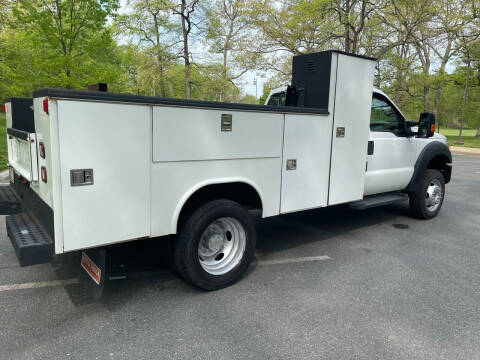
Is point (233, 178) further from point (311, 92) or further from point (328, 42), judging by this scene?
point (328, 42)

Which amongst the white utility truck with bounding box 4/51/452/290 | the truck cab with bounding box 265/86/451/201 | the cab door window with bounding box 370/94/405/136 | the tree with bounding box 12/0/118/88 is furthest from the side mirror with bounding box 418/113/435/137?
the tree with bounding box 12/0/118/88

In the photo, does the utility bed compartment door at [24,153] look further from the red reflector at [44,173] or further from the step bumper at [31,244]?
the step bumper at [31,244]

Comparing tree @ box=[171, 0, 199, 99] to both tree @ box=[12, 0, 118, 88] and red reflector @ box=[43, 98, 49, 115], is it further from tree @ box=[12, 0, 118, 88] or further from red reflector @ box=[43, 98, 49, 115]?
red reflector @ box=[43, 98, 49, 115]

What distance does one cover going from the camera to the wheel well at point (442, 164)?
6.69 metres

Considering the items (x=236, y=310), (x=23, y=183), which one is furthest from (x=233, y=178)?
(x=23, y=183)

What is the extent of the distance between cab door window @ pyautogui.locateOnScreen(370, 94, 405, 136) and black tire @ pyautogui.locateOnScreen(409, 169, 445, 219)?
39.9 inches

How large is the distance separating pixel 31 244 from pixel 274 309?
6.82ft

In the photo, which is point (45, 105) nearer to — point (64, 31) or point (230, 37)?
point (64, 31)

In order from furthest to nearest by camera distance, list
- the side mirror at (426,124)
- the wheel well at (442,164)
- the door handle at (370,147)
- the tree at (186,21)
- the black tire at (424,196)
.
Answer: the tree at (186,21), the wheel well at (442,164), the black tire at (424,196), the side mirror at (426,124), the door handle at (370,147)

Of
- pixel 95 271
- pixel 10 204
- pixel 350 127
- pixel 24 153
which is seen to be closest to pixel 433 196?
pixel 350 127

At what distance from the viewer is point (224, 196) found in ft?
13.0

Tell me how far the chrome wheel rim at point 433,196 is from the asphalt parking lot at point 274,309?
1450 mm

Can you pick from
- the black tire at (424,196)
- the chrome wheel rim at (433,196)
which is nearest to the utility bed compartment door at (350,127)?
the black tire at (424,196)

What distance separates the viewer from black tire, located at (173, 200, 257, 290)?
3447 mm
